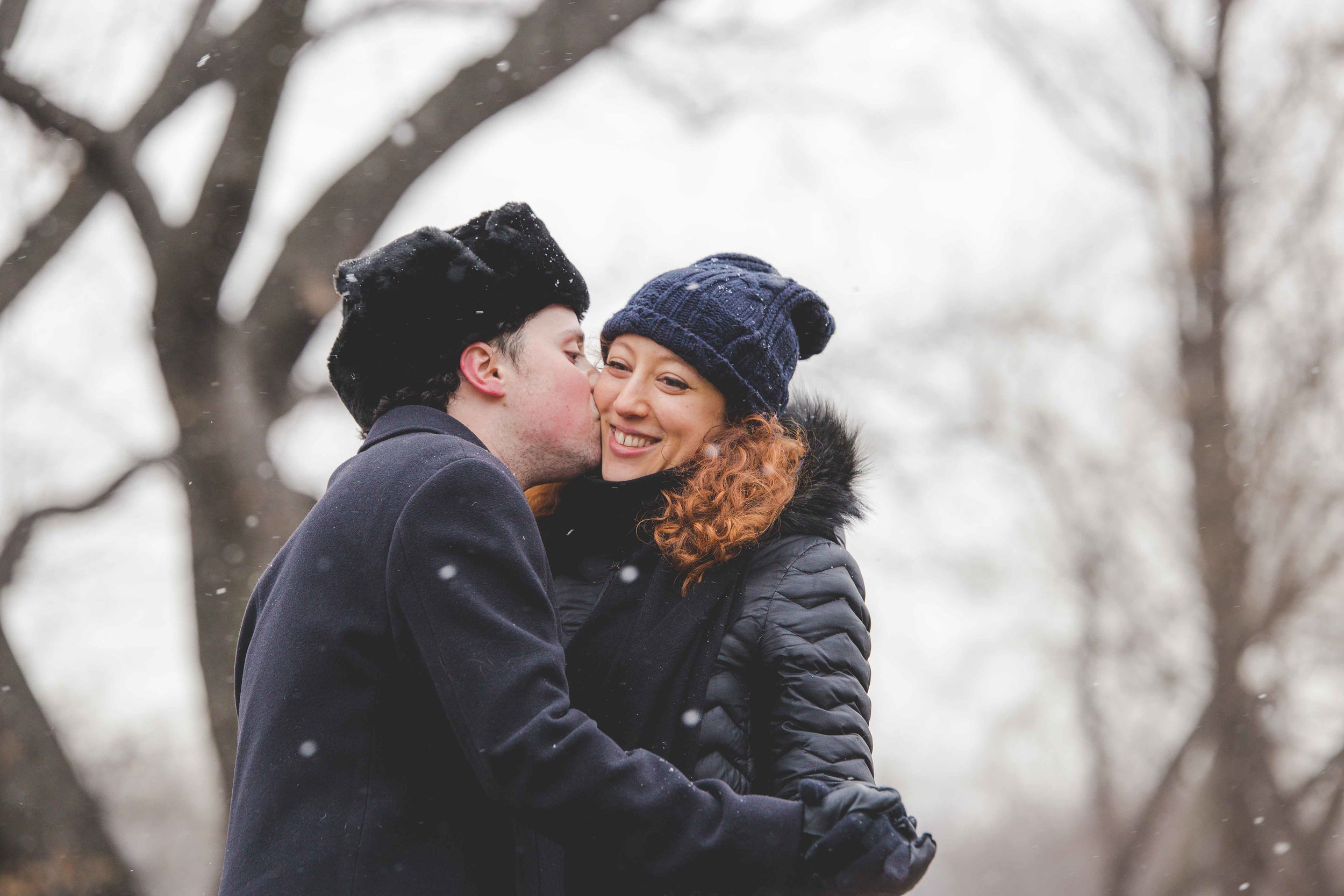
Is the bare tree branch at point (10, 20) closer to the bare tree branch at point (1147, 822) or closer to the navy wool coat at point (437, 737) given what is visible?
the navy wool coat at point (437, 737)

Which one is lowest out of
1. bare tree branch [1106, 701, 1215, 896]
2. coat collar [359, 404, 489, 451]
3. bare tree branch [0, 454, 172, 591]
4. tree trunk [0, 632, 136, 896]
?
bare tree branch [1106, 701, 1215, 896]

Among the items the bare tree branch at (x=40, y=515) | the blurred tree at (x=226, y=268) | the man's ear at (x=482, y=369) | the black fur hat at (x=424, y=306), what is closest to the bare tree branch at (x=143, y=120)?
the blurred tree at (x=226, y=268)

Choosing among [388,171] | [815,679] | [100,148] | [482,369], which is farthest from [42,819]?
[815,679]

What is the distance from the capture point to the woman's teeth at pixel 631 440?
8.01 feet

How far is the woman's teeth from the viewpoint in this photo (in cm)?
244

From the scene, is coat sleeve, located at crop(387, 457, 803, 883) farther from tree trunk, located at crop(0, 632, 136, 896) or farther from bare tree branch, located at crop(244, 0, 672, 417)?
tree trunk, located at crop(0, 632, 136, 896)

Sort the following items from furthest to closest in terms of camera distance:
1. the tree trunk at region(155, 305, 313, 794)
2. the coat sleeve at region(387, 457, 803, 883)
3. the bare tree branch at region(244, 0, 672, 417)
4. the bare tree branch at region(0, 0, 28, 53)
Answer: the bare tree branch at region(244, 0, 672, 417) → the bare tree branch at region(0, 0, 28, 53) → the tree trunk at region(155, 305, 313, 794) → the coat sleeve at region(387, 457, 803, 883)

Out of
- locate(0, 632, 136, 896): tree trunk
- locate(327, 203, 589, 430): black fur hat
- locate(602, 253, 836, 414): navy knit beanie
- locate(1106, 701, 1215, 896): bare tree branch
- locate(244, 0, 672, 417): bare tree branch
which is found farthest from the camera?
locate(1106, 701, 1215, 896): bare tree branch

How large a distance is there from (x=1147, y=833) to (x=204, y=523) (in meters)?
8.17

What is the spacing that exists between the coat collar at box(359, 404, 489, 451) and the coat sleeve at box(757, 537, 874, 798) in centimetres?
65

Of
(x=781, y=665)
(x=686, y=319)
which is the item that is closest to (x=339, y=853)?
(x=781, y=665)

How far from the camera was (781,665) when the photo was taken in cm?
204

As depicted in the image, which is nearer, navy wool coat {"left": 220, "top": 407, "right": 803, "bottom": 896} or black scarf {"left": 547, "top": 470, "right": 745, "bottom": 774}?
navy wool coat {"left": 220, "top": 407, "right": 803, "bottom": 896}

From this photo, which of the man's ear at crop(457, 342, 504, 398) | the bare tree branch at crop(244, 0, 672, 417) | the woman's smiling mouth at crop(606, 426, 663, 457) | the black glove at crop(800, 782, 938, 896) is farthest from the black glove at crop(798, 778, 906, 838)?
the bare tree branch at crop(244, 0, 672, 417)
